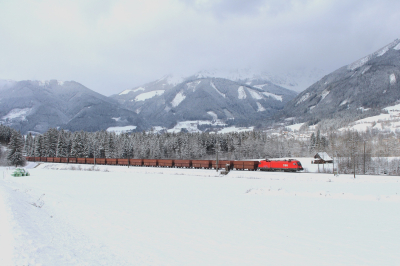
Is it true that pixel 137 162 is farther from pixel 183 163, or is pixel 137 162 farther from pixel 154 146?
pixel 154 146

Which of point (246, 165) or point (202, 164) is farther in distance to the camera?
point (202, 164)

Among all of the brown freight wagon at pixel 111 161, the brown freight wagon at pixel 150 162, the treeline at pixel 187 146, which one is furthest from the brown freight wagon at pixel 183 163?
the brown freight wagon at pixel 111 161

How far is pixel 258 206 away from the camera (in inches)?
772

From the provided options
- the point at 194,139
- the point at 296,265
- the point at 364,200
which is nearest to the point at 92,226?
the point at 296,265

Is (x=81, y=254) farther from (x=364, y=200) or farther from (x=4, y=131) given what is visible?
(x=4, y=131)

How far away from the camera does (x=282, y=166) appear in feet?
170

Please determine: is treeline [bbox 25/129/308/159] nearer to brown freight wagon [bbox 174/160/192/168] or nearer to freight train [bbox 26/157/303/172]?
freight train [bbox 26/157/303/172]

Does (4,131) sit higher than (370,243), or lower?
higher

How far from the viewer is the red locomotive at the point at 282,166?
50688 mm

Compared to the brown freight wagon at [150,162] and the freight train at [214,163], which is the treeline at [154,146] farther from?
the brown freight wagon at [150,162]

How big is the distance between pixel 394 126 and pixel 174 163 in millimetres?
173943

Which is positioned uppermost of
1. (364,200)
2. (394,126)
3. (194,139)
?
(394,126)

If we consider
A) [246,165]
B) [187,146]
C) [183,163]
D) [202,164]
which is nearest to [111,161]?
[183,163]

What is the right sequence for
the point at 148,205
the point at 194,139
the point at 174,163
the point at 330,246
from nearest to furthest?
the point at 330,246, the point at 148,205, the point at 174,163, the point at 194,139
